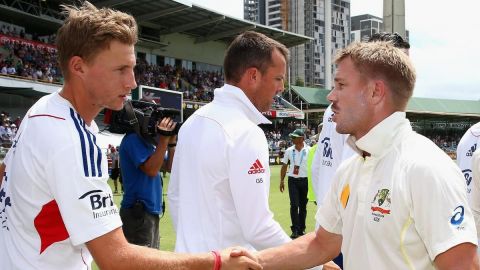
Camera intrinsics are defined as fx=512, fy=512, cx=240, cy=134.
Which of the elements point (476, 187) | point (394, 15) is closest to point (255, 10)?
point (394, 15)

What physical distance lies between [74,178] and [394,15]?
7.46 m

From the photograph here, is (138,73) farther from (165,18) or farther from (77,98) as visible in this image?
(77,98)

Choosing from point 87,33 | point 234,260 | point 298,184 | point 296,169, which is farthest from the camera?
point 296,169

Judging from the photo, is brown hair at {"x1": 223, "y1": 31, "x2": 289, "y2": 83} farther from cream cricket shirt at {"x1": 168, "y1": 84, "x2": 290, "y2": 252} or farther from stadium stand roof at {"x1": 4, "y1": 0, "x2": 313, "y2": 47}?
stadium stand roof at {"x1": 4, "y1": 0, "x2": 313, "y2": 47}

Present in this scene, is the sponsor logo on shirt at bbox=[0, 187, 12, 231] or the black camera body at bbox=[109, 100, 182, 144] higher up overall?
the black camera body at bbox=[109, 100, 182, 144]

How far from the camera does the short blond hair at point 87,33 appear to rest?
2207 mm

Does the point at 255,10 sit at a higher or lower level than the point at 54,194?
higher

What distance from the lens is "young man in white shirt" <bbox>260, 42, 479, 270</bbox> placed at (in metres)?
1.82

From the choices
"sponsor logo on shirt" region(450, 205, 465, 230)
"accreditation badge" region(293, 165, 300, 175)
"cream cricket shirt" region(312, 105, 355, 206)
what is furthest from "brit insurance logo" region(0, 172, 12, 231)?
"accreditation badge" region(293, 165, 300, 175)

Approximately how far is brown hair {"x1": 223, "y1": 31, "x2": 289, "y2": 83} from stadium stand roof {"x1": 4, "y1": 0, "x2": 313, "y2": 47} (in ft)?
95.9

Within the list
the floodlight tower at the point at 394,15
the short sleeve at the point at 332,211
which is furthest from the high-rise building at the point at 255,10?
the short sleeve at the point at 332,211

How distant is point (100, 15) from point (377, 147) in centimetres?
132

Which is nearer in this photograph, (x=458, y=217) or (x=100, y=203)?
(x=458, y=217)

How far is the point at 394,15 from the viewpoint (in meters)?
8.39
